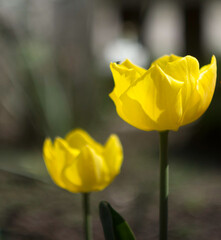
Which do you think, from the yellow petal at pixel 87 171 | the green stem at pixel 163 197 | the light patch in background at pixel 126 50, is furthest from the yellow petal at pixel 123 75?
the light patch in background at pixel 126 50

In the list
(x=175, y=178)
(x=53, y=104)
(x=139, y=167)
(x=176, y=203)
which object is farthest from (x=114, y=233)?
(x=139, y=167)

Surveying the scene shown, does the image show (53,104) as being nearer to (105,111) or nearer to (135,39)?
(105,111)

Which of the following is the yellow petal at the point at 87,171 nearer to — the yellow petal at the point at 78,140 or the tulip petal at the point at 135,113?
the yellow petal at the point at 78,140

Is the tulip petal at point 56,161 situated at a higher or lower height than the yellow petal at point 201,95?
lower

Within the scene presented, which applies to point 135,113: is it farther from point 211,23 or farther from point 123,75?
point 211,23

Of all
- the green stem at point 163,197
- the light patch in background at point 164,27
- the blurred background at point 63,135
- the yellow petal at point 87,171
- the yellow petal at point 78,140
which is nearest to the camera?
the green stem at point 163,197

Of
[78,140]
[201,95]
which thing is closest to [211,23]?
[78,140]

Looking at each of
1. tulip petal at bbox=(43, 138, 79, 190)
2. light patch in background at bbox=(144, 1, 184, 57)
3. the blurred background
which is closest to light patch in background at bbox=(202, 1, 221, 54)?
light patch in background at bbox=(144, 1, 184, 57)

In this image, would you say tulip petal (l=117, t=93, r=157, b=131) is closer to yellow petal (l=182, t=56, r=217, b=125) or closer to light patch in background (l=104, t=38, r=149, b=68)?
yellow petal (l=182, t=56, r=217, b=125)
